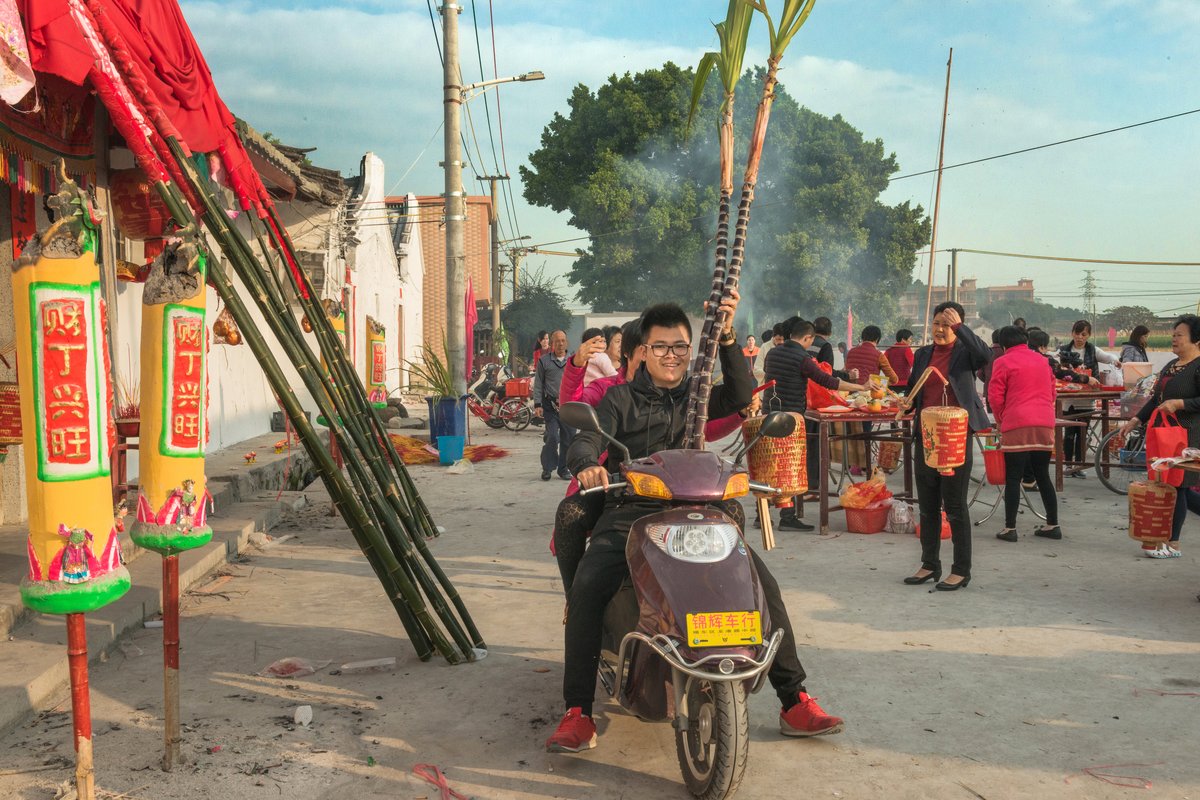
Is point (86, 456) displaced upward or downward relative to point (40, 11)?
downward

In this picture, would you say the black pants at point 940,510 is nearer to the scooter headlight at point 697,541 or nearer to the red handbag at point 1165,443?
the red handbag at point 1165,443

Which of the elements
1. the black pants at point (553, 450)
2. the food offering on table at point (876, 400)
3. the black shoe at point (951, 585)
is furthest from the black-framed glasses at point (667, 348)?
the black pants at point (553, 450)

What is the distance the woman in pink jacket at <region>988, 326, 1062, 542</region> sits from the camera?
329 inches

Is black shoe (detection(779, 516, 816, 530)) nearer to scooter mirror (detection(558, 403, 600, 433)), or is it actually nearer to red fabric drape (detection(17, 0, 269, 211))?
red fabric drape (detection(17, 0, 269, 211))

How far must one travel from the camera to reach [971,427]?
762cm

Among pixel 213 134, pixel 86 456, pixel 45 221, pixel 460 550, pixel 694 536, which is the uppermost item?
pixel 213 134

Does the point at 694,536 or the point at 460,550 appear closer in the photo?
the point at 694,536

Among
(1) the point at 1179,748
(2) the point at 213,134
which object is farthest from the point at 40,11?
(1) the point at 1179,748

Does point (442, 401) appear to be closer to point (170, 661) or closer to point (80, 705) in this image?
point (170, 661)

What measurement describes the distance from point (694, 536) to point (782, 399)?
6.17 m

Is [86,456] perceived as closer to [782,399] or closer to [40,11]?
[40,11]

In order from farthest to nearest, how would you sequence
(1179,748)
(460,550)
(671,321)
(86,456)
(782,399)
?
(782,399), (460,550), (671,321), (1179,748), (86,456)

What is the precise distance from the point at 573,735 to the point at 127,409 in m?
5.44

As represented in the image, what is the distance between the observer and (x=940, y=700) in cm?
447
